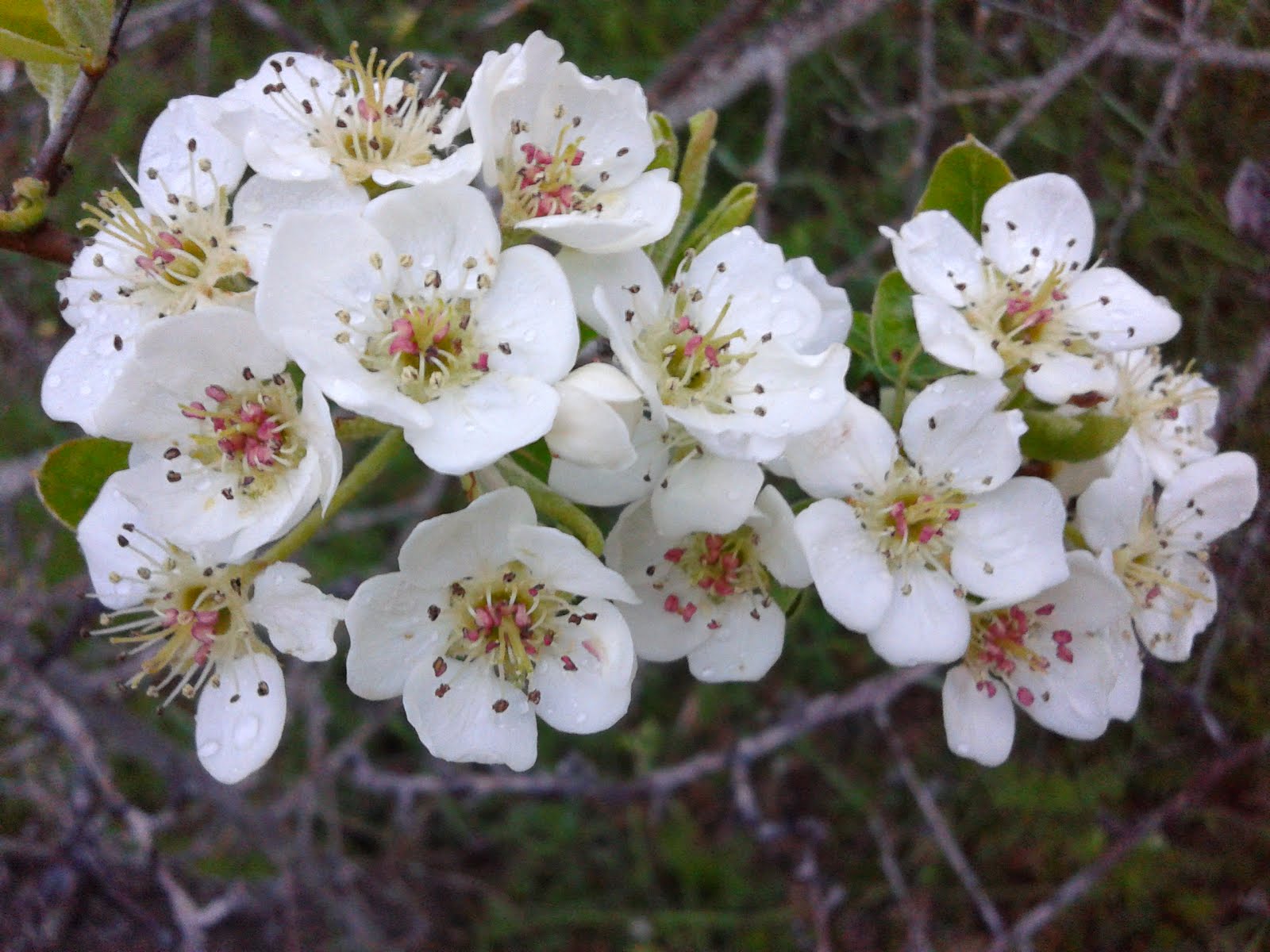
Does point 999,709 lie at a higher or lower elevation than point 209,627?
lower

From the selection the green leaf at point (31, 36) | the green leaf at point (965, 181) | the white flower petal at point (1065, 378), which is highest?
the green leaf at point (31, 36)

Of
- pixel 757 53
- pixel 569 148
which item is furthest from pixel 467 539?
pixel 757 53

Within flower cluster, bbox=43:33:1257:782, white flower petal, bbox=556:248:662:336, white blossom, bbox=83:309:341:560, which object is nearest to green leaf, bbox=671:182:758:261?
flower cluster, bbox=43:33:1257:782

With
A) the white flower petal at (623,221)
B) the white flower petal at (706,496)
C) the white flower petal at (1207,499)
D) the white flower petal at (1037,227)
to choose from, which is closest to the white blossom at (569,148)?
the white flower petal at (623,221)

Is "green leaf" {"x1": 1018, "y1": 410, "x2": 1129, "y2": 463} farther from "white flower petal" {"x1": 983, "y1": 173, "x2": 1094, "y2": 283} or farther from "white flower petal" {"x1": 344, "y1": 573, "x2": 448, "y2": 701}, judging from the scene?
"white flower petal" {"x1": 344, "y1": 573, "x2": 448, "y2": 701}

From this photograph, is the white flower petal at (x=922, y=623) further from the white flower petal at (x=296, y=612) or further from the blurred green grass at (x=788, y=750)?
the blurred green grass at (x=788, y=750)

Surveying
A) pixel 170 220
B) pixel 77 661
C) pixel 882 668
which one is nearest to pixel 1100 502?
pixel 170 220

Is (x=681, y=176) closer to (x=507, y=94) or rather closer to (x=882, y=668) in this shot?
(x=507, y=94)
